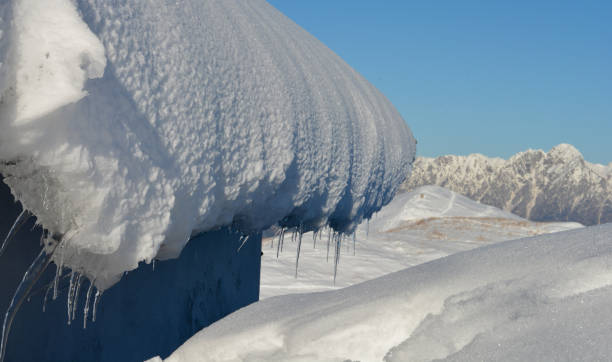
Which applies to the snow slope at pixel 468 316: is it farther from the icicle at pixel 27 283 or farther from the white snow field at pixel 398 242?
the white snow field at pixel 398 242

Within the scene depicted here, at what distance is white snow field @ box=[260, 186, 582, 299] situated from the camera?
6.14 meters

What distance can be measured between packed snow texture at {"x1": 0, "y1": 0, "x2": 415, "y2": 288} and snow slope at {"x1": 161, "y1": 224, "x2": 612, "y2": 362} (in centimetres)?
34

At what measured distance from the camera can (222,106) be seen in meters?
1.18

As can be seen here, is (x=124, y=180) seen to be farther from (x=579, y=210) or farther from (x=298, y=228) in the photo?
(x=579, y=210)

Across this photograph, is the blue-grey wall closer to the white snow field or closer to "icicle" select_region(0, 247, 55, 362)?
"icicle" select_region(0, 247, 55, 362)

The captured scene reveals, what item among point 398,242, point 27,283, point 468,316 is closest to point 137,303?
point 27,283

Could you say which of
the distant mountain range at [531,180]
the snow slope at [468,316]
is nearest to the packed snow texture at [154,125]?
the snow slope at [468,316]

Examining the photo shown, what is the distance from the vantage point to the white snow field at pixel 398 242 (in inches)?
242

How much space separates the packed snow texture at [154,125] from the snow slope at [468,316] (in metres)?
0.34

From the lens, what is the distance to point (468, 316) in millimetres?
1052

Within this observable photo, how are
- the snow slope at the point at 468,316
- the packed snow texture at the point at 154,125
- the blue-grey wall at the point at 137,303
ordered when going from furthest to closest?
the blue-grey wall at the point at 137,303 → the snow slope at the point at 468,316 → the packed snow texture at the point at 154,125

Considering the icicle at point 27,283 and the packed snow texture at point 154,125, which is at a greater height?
the packed snow texture at point 154,125

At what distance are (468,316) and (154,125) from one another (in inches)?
28.9

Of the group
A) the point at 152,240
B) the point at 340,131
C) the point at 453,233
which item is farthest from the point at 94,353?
the point at 453,233
